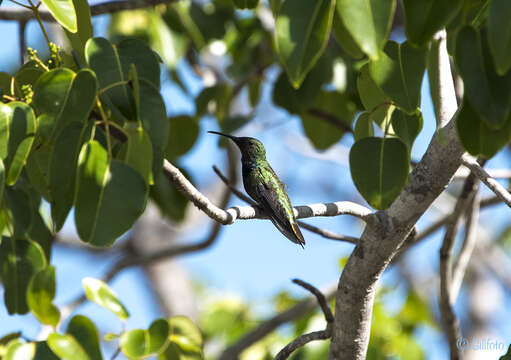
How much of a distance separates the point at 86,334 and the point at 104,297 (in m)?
0.34

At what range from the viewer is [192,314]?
733cm

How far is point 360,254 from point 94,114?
994mm

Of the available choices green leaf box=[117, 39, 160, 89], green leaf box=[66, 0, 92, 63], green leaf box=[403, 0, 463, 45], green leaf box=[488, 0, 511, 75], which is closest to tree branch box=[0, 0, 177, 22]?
green leaf box=[66, 0, 92, 63]

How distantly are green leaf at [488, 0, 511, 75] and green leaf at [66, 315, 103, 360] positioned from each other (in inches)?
61.2

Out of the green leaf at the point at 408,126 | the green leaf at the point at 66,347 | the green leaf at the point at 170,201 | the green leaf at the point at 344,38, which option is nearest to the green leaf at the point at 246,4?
the green leaf at the point at 344,38

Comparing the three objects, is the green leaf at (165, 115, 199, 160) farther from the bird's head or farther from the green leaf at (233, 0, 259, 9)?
the green leaf at (233, 0, 259, 9)

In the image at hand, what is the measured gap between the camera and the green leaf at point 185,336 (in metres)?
2.71

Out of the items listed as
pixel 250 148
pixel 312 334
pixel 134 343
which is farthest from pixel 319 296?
pixel 250 148

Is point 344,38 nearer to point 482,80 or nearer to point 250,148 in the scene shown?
point 482,80

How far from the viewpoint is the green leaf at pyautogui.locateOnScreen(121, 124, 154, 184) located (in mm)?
1672

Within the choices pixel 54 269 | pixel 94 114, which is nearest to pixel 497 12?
pixel 94 114

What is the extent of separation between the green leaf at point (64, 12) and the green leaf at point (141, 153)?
1.23 ft

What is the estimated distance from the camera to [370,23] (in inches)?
59.3

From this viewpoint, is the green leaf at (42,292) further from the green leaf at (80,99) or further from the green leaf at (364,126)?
the green leaf at (364,126)
